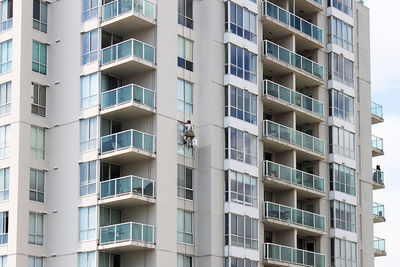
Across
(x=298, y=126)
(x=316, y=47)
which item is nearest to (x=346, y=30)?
(x=316, y=47)

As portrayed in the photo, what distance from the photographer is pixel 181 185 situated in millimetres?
60438

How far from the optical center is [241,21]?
65.9 metres

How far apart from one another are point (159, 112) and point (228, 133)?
567cm

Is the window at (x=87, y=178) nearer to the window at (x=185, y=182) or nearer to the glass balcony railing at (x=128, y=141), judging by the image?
the glass balcony railing at (x=128, y=141)

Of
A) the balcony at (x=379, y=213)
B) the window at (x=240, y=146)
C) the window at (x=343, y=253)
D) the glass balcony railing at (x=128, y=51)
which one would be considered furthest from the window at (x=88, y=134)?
the balcony at (x=379, y=213)

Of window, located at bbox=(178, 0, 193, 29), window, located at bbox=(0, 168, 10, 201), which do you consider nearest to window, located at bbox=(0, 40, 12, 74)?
window, located at bbox=(0, 168, 10, 201)

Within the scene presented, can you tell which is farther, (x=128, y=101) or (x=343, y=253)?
(x=343, y=253)

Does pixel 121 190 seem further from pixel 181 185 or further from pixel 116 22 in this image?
pixel 116 22

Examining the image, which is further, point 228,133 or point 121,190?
point 228,133

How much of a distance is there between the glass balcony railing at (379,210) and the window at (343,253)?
22.3 feet

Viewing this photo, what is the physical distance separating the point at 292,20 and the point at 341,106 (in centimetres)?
855

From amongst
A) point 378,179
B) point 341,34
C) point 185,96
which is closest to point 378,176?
point 378,179

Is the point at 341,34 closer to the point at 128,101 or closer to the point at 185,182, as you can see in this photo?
the point at 185,182

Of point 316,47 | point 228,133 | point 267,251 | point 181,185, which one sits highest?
point 316,47
